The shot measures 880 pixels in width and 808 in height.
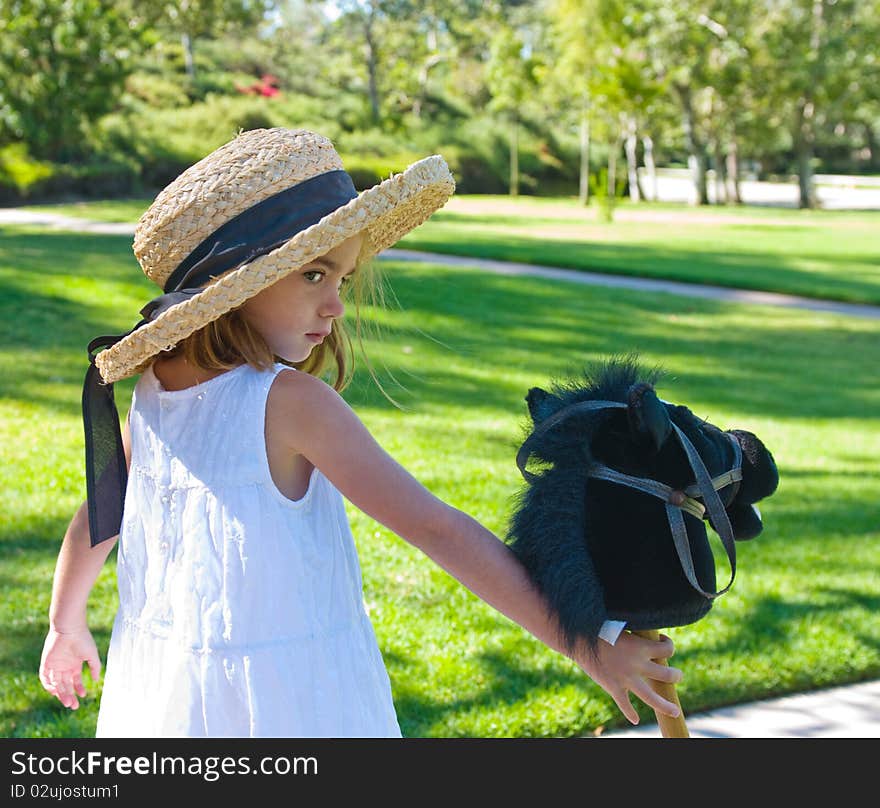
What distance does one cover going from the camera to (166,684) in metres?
1.88

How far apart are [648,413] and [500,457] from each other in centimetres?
474

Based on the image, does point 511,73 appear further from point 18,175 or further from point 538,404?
point 538,404

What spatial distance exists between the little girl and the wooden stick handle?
→ 0.14 ft

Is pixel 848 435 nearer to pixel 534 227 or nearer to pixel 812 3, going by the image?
pixel 534 227

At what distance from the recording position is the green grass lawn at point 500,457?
149 inches

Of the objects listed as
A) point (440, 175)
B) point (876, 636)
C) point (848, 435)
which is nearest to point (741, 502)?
point (440, 175)

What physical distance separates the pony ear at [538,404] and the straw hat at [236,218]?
14.9 inches

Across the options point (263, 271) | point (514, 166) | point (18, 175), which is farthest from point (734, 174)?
point (263, 271)

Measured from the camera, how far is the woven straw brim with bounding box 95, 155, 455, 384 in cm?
183

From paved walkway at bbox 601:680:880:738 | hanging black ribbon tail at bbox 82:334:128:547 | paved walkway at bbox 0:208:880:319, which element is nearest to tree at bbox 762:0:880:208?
paved walkway at bbox 0:208:880:319

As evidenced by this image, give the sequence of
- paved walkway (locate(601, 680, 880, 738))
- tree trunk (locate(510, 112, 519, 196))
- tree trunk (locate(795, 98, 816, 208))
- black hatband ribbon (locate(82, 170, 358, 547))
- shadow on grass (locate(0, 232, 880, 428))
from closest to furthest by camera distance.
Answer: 1. black hatband ribbon (locate(82, 170, 358, 547))
2. paved walkway (locate(601, 680, 880, 738))
3. shadow on grass (locate(0, 232, 880, 428))
4. tree trunk (locate(795, 98, 816, 208))
5. tree trunk (locate(510, 112, 519, 196))

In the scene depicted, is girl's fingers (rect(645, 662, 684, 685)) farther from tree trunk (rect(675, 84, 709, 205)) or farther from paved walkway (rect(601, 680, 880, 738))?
tree trunk (rect(675, 84, 709, 205))

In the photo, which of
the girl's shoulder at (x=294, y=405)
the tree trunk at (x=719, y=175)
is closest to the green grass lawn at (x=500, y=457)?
the girl's shoulder at (x=294, y=405)

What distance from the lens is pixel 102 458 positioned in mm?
2150
